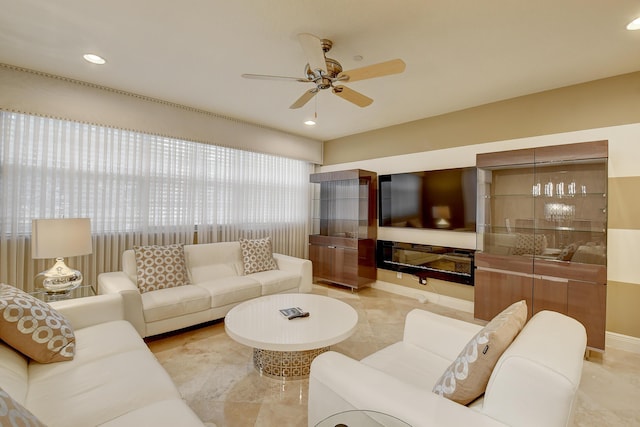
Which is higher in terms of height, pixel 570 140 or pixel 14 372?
pixel 570 140

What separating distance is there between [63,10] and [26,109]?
4.40 ft

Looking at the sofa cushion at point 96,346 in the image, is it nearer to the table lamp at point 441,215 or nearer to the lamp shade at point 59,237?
the lamp shade at point 59,237

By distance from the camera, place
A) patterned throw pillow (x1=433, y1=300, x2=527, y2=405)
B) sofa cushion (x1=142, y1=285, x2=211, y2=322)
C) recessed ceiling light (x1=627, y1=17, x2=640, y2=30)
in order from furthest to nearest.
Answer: sofa cushion (x1=142, y1=285, x2=211, y2=322) → recessed ceiling light (x1=627, y1=17, x2=640, y2=30) → patterned throw pillow (x1=433, y1=300, x2=527, y2=405)

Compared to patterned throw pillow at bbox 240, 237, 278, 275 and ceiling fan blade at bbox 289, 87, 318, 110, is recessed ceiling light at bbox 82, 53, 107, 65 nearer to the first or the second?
ceiling fan blade at bbox 289, 87, 318, 110

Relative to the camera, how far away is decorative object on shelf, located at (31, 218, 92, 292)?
2215mm

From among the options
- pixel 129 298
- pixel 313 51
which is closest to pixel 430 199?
pixel 313 51

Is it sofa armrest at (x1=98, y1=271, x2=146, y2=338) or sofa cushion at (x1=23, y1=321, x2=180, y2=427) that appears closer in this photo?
sofa cushion at (x1=23, y1=321, x2=180, y2=427)

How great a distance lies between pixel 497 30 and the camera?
81.4 inches

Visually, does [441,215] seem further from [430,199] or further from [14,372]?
[14,372]

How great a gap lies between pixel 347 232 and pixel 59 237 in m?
3.53

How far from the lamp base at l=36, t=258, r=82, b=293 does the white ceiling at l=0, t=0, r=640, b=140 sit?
185 centimetres

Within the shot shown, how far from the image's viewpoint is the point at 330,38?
221 cm

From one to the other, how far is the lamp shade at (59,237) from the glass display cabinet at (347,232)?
314 cm

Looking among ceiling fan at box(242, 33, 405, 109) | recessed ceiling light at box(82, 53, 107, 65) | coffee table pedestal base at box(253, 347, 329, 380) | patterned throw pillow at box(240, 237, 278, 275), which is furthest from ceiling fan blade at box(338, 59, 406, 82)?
patterned throw pillow at box(240, 237, 278, 275)
